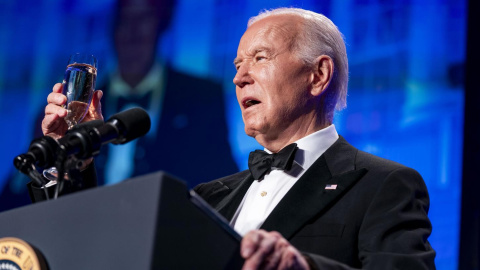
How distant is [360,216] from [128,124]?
713mm

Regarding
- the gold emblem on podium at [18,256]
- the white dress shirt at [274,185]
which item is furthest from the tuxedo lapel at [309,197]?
the gold emblem on podium at [18,256]

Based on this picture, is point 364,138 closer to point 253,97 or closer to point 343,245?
point 253,97

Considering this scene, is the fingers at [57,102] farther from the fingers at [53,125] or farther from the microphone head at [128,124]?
the microphone head at [128,124]

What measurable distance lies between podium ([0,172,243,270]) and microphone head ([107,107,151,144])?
28 cm

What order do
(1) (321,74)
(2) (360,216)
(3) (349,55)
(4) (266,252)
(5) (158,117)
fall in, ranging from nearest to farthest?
(4) (266,252), (2) (360,216), (1) (321,74), (3) (349,55), (5) (158,117)

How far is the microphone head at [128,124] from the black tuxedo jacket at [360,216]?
506mm

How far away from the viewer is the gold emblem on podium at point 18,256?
3.49ft

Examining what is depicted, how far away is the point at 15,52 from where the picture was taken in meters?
3.80

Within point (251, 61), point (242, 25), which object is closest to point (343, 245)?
point (251, 61)

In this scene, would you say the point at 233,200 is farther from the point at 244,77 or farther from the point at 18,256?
the point at 18,256

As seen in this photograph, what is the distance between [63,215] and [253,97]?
121 cm

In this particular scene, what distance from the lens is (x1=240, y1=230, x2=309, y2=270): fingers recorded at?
3.43 feet

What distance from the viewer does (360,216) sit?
5.56 ft

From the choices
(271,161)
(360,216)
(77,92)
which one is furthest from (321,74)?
(77,92)
